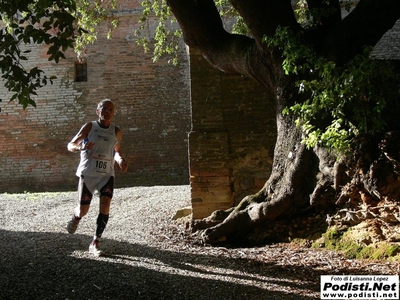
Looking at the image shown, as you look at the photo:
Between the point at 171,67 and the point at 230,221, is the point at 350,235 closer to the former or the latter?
the point at 230,221

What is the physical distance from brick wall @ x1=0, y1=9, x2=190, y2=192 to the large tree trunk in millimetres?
9640

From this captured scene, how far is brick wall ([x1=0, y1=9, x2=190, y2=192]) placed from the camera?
53.1ft

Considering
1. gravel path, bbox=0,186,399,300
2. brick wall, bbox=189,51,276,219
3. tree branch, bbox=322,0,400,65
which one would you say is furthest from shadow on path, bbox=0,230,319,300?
tree branch, bbox=322,0,400,65

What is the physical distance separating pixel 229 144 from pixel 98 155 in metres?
2.69

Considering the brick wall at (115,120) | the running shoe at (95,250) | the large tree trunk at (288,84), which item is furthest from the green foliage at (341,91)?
the brick wall at (115,120)

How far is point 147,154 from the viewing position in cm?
1617

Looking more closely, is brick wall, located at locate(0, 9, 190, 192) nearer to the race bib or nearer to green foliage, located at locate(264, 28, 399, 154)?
the race bib

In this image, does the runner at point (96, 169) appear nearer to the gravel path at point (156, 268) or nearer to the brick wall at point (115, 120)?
the gravel path at point (156, 268)

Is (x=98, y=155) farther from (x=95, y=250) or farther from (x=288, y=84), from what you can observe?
(x=288, y=84)

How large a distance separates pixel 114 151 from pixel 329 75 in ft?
8.64

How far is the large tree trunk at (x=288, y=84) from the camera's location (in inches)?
228

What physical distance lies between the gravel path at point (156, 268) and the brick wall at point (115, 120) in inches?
325

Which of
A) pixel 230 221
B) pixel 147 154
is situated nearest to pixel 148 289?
pixel 230 221

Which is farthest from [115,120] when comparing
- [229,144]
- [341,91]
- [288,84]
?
[341,91]
